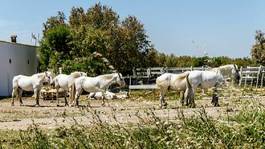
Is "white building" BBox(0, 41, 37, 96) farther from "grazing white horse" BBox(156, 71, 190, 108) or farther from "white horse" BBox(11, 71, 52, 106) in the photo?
"grazing white horse" BBox(156, 71, 190, 108)

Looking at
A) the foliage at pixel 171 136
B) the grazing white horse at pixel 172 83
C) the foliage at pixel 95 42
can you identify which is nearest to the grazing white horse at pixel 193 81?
the grazing white horse at pixel 172 83

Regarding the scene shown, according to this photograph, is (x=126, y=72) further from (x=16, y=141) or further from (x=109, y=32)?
(x=16, y=141)

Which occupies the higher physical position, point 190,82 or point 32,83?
point 190,82

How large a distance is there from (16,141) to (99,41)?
34.0 m

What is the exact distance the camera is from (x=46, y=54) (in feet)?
156

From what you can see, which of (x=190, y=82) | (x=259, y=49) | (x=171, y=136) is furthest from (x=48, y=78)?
(x=259, y=49)

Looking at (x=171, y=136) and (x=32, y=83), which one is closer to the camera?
(x=171, y=136)

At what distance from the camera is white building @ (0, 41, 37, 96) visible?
142ft

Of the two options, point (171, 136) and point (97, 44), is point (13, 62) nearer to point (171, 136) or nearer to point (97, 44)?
point (97, 44)

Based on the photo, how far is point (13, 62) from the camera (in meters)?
45.8

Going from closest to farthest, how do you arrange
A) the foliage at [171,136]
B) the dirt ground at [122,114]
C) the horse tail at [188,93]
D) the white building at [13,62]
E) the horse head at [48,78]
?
the foliage at [171,136], the dirt ground at [122,114], the horse tail at [188,93], the horse head at [48,78], the white building at [13,62]

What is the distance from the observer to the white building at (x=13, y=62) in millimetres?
43250

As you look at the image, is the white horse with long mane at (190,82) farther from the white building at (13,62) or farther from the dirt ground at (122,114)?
the white building at (13,62)

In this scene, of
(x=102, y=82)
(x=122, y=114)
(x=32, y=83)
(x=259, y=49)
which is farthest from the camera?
(x=259, y=49)
